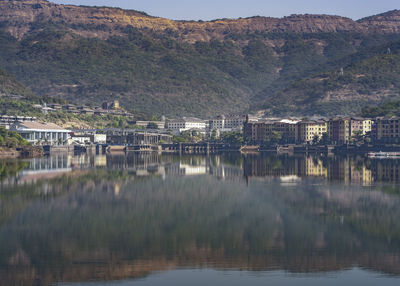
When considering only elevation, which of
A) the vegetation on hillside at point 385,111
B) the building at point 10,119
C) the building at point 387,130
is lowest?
the building at point 387,130

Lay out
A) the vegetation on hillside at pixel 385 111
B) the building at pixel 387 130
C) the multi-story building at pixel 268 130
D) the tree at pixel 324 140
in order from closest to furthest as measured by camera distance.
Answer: the building at pixel 387 130 < the tree at pixel 324 140 < the vegetation on hillside at pixel 385 111 < the multi-story building at pixel 268 130

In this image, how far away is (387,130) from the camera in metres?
157

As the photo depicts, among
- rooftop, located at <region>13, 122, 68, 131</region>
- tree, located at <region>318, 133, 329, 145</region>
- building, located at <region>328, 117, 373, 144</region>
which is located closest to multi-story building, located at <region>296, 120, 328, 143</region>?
building, located at <region>328, 117, 373, 144</region>

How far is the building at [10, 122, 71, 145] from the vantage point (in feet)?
571

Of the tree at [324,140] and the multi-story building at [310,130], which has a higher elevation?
the multi-story building at [310,130]

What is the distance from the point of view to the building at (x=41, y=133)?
174125mm

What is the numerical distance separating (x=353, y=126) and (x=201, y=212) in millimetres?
126941

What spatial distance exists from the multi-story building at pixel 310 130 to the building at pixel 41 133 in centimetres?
5717

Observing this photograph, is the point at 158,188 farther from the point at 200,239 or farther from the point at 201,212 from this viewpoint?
the point at 200,239

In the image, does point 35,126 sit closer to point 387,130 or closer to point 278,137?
point 278,137

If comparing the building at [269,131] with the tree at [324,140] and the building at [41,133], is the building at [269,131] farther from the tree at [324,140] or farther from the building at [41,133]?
the building at [41,133]

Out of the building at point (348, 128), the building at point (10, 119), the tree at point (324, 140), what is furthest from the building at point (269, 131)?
the building at point (10, 119)

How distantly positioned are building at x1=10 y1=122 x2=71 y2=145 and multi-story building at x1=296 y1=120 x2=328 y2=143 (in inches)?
2251

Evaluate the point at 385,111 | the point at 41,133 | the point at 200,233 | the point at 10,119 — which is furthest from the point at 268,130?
the point at 200,233
